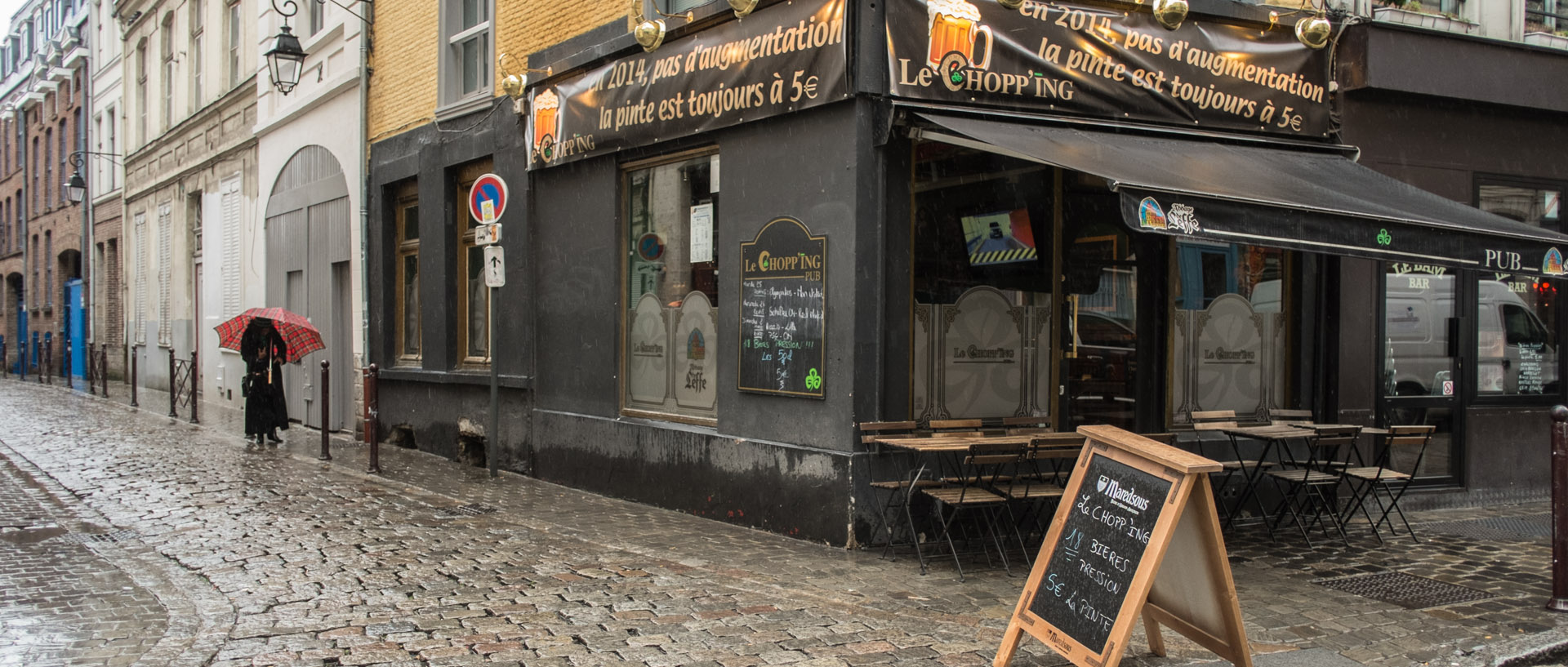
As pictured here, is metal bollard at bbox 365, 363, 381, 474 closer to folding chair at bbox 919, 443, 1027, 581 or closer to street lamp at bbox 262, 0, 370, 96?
street lamp at bbox 262, 0, 370, 96

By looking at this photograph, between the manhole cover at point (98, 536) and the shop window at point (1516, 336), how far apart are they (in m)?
10.6

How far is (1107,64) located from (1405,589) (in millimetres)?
3881

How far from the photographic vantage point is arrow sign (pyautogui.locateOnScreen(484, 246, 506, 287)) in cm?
1019

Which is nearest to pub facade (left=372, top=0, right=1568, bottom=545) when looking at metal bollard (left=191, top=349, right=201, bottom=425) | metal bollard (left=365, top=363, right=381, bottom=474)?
metal bollard (left=365, top=363, right=381, bottom=474)

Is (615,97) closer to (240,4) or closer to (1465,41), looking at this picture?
(1465,41)

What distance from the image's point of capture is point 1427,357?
968 centimetres

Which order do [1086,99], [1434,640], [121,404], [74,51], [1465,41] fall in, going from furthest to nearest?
1. [74,51]
2. [121,404]
3. [1465,41]
4. [1086,99]
5. [1434,640]

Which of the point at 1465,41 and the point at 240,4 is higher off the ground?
the point at 240,4

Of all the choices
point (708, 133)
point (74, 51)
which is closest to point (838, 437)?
point (708, 133)

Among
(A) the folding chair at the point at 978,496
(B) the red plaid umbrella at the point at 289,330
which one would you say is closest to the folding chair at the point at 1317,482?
(A) the folding chair at the point at 978,496

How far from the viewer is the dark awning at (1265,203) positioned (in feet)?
20.0

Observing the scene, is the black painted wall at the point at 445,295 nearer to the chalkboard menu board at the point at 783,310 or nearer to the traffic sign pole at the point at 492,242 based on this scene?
the traffic sign pole at the point at 492,242

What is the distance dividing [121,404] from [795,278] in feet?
57.7

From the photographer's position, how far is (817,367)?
301 inches
